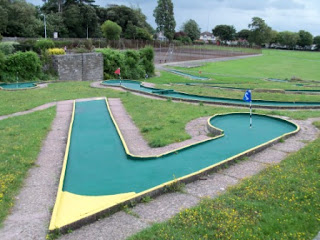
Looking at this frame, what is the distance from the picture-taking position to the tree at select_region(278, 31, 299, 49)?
116713mm

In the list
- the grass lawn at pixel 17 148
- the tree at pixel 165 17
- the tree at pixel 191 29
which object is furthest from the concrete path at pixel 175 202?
the tree at pixel 191 29

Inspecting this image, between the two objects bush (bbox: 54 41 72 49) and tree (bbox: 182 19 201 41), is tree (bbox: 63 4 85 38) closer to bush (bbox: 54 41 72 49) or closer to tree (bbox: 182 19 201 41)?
bush (bbox: 54 41 72 49)

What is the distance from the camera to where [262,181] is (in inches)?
260

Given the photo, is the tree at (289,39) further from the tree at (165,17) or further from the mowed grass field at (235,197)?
the mowed grass field at (235,197)

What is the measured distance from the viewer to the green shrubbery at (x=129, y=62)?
94.1ft

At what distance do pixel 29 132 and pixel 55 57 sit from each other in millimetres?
16706

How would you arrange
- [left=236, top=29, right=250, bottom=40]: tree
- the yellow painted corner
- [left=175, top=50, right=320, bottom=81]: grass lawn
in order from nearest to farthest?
1. the yellow painted corner
2. [left=175, top=50, right=320, bottom=81]: grass lawn
3. [left=236, top=29, right=250, bottom=40]: tree

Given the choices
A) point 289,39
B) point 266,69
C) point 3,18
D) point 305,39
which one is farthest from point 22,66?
point 305,39

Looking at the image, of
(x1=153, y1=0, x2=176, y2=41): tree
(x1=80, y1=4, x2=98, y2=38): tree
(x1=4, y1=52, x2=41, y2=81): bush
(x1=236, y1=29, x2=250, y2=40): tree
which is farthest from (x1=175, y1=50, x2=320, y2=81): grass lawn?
(x1=236, y1=29, x2=250, y2=40): tree

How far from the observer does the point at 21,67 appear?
24.4m

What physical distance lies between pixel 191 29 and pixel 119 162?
105466 mm

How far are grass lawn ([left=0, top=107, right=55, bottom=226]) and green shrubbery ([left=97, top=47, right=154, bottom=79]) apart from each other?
51.1ft

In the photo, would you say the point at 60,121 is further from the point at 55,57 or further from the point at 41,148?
the point at 55,57

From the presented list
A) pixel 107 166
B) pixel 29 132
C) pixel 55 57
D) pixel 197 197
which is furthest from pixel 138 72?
pixel 197 197
